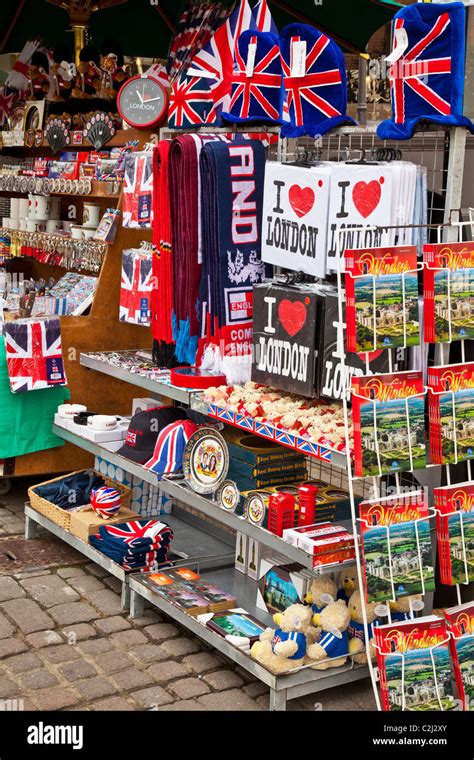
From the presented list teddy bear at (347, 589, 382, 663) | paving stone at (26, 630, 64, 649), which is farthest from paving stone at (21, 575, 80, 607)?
teddy bear at (347, 589, 382, 663)

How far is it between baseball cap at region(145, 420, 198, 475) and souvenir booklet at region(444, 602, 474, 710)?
65.9 inches

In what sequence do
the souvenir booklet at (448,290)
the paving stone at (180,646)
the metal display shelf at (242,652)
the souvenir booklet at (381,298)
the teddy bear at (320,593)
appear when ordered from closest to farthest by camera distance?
1. the souvenir booklet at (381,298)
2. the souvenir booklet at (448,290)
3. the metal display shelf at (242,652)
4. the teddy bear at (320,593)
5. the paving stone at (180,646)

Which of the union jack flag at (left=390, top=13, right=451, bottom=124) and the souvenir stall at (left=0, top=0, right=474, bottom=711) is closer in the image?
the souvenir stall at (left=0, top=0, right=474, bottom=711)

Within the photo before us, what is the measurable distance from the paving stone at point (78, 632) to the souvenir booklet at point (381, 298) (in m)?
1.92

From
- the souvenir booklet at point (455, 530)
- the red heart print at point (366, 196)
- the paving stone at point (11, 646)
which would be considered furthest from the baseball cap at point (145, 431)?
the souvenir booklet at point (455, 530)

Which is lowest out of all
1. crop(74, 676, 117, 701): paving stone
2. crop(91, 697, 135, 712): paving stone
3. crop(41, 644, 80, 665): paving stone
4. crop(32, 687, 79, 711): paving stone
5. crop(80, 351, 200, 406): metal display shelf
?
crop(41, 644, 80, 665): paving stone

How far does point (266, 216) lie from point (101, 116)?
2.90 metres

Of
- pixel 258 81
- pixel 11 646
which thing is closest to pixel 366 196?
pixel 258 81

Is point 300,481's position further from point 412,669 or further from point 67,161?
point 67,161

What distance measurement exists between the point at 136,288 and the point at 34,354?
0.68m

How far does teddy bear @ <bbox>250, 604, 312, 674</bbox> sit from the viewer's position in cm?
354

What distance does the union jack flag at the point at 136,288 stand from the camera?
17.4 feet

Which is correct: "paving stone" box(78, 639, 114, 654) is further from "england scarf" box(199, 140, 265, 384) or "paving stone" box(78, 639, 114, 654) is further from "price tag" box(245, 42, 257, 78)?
"price tag" box(245, 42, 257, 78)

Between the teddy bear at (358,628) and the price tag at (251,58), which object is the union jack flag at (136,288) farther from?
the teddy bear at (358,628)
